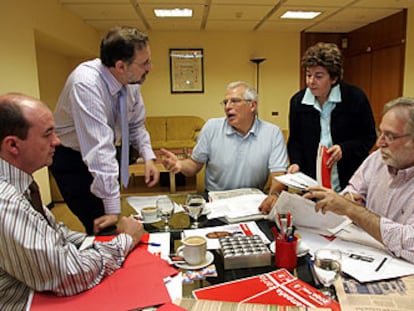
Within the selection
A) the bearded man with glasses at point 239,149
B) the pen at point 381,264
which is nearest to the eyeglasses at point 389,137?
the pen at point 381,264

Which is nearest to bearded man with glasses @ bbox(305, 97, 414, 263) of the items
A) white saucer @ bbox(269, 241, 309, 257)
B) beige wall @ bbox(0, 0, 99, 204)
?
white saucer @ bbox(269, 241, 309, 257)

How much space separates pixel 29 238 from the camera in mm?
869

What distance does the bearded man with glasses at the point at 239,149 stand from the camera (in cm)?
210

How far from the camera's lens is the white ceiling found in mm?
5008

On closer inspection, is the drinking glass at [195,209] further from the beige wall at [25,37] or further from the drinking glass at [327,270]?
the beige wall at [25,37]

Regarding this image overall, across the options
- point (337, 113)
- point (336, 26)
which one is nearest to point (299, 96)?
point (337, 113)

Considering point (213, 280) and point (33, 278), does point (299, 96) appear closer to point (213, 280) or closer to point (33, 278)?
point (213, 280)

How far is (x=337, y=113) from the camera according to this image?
7.04 feet

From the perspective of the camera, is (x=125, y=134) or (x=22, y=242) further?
(x=125, y=134)

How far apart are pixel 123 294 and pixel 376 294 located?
2.24 ft

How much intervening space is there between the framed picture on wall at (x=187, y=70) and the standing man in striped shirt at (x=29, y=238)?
628cm

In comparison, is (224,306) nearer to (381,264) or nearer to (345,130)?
(381,264)

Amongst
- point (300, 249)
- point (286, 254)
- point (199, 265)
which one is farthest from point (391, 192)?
point (199, 265)

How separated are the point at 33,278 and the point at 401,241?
3.71 feet
